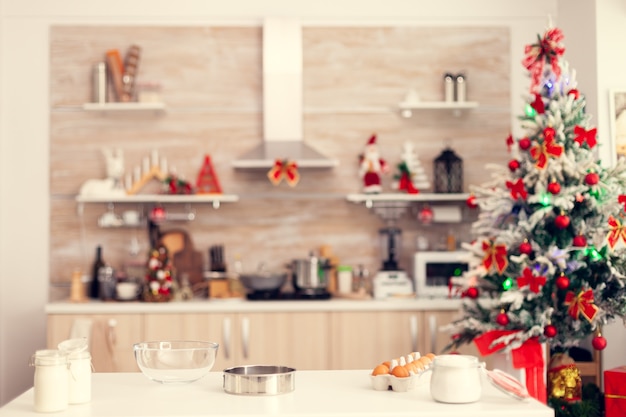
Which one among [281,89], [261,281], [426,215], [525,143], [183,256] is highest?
[281,89]

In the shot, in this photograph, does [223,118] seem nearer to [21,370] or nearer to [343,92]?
[343,92]

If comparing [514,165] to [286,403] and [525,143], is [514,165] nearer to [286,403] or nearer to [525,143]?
[525,143]

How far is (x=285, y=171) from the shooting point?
17.2 feet

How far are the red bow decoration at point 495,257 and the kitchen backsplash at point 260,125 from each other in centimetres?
117

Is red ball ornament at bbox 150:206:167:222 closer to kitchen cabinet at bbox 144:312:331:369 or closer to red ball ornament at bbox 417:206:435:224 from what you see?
kitchen cabinet at bbox 144:312:331:369

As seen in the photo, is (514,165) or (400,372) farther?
(514,165)

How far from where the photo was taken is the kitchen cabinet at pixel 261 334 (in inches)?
193

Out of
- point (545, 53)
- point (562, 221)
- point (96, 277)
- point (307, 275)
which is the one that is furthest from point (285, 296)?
point (545, 53)

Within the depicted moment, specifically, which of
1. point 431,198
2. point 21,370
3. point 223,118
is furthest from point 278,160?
point 21,370

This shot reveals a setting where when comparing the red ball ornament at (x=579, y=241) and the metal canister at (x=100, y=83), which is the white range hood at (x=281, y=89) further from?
the red ball ornament at (x=579, y=241)

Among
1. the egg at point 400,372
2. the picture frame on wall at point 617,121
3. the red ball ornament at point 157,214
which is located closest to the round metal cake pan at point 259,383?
the egg at point 400,372

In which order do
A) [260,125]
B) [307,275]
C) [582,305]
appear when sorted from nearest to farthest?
[582,305] → [307,275] → [260,125]

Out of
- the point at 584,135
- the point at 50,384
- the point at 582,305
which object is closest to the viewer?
the point at 50,384

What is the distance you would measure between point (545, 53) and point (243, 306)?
2221 mm
